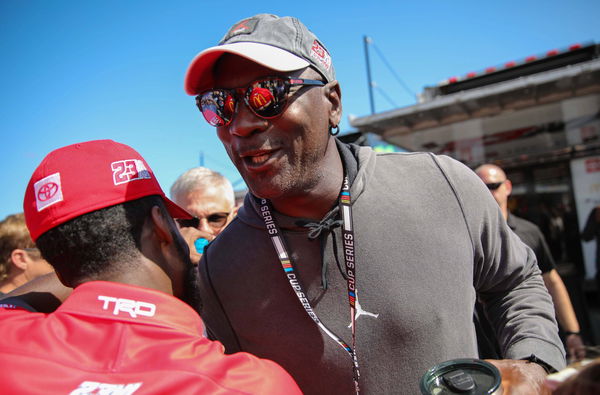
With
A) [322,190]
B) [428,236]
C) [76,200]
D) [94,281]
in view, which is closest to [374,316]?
[428,236]

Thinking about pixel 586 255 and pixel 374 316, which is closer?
pixel 374 316

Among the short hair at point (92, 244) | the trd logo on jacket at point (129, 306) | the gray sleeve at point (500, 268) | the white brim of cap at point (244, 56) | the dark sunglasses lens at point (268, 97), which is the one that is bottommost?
the gray sleeve at point (500, 268)

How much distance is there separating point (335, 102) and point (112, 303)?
1359 millimetres

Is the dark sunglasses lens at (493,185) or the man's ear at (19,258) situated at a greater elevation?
the man's ear at (19,258)

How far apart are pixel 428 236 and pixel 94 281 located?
4.39 feet

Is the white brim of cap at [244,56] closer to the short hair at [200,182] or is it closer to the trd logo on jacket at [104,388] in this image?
the trd logo on jacket at [104,388]

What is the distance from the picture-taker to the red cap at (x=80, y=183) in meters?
1.54

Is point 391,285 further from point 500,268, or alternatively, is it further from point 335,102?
point 335,102

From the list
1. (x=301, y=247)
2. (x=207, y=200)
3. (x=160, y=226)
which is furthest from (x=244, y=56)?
(x=207, y=200)

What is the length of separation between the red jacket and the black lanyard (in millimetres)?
495

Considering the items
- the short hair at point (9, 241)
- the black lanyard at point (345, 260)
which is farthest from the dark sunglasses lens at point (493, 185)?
the short hair at point (9, 241)

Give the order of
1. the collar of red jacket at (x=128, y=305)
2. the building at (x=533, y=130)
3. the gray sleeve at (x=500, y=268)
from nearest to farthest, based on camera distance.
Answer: the collar of red jacket at (x=128, y=305), the gray sleeve at (x=500, y=268), the building at (x=533, y=130)

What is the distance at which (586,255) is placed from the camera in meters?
7.59

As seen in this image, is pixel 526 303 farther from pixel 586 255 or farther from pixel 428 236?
pixel 586 255
